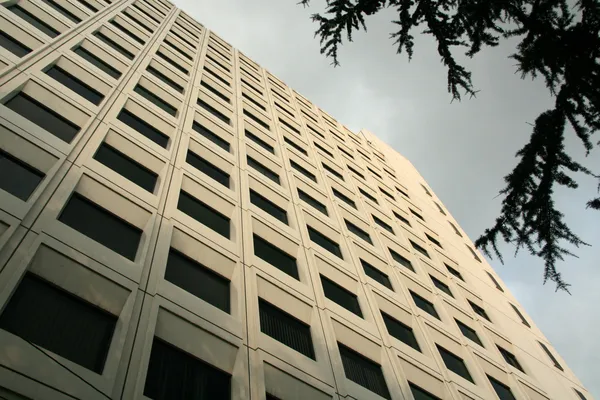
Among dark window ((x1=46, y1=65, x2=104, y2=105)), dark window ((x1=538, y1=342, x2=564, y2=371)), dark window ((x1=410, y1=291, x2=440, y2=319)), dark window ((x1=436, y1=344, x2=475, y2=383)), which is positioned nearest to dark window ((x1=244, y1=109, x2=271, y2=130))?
dark window ((x1=46, y1=65, x2=104, y2=105))

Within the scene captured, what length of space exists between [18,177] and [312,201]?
10889 mm

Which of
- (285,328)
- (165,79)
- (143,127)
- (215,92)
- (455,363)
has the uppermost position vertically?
(215,92)

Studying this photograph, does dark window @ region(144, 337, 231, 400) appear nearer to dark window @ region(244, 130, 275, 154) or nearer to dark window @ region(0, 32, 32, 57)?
dark window @ region(0, 32, 32, 57)

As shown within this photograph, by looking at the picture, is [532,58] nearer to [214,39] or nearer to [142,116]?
[142,116]

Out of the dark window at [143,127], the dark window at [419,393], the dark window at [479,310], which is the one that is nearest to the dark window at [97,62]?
the dark window at [143,127]

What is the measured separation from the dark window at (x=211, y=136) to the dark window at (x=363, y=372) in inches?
341

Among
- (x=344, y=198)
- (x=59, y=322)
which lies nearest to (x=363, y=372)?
(x=59, y=322)

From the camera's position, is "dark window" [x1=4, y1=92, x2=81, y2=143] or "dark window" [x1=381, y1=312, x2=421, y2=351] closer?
"dark window" [x1=4, y1=92, x2=81, y2=143]

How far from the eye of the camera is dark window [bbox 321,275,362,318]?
12.6 meters

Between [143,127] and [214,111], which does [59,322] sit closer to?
[143,127]

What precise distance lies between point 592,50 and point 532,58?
2.21 feet

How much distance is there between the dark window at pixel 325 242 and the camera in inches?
588

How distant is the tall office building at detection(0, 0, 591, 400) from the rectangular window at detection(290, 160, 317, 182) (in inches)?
5.2

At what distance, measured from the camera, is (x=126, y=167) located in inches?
444
